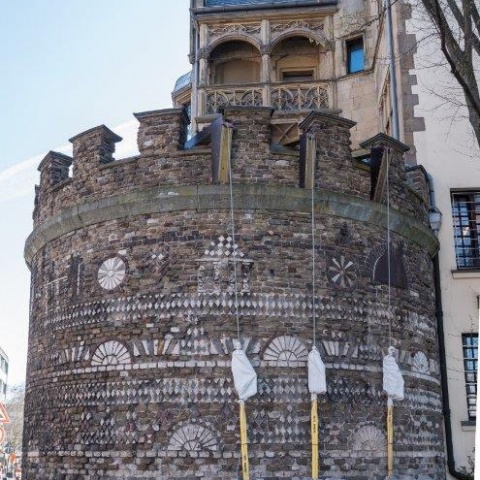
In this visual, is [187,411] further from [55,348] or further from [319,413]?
[55,348]

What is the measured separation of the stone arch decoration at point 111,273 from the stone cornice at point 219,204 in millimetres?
702

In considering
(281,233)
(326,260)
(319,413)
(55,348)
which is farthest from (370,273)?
(55,348)

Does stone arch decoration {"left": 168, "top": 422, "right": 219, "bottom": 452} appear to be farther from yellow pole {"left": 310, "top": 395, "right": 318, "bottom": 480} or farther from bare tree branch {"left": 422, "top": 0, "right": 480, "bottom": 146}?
bare tree branch {"left": 422, "top": 0, "right": 480, "bottom": 146}

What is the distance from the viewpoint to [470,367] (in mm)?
13367

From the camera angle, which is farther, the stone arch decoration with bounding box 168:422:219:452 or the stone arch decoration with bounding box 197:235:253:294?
the stone arch decoration with bounding box 197:235:253:294

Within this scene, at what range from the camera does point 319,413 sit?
34.6 feet

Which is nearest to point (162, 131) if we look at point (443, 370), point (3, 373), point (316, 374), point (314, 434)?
point (316, 374)

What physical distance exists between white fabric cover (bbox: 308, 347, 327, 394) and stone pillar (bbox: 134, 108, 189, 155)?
3803 mm

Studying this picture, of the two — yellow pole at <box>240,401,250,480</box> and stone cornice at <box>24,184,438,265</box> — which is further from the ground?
stone cornice at <box>24,184,438,265</box>

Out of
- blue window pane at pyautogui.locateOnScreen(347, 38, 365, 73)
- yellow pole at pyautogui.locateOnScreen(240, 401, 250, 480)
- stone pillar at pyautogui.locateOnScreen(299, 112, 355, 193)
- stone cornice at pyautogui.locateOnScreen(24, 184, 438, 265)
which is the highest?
blue window pane at pyautogui.locateOnScreen(347, 38, 365, 73)

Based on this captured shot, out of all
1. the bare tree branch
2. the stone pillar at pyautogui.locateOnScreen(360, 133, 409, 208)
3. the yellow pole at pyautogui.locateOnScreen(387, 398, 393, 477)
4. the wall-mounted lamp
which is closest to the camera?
the bare tree branch

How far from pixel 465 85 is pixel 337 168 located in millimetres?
2774

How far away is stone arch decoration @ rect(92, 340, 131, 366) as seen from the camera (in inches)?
429

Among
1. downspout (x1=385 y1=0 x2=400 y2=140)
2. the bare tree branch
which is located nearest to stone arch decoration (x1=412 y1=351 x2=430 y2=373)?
the bare tree branch
